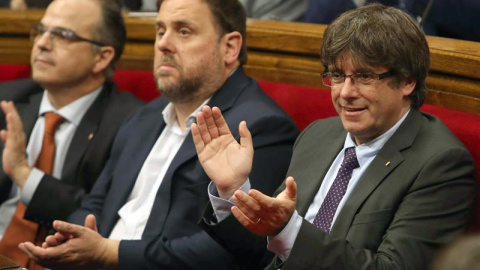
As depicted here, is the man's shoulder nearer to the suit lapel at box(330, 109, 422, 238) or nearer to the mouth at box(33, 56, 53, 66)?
the mouth at box(33, 56, 53, 66)

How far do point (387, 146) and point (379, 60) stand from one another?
0.18 m

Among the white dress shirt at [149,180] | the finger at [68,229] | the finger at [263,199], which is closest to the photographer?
the finger at [263,199]

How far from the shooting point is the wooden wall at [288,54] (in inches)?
80.2

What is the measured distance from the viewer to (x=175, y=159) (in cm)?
219

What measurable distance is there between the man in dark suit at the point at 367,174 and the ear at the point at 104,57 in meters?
1.01

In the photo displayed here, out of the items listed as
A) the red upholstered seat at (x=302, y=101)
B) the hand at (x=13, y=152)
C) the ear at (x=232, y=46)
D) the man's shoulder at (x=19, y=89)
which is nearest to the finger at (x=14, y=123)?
the hand at (x=13, y=152)

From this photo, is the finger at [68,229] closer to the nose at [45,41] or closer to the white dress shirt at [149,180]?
the white dress shirt at [149,180]

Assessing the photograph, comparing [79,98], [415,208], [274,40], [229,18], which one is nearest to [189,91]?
[229,18]

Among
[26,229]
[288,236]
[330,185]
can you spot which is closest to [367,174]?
[330,185]

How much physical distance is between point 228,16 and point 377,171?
0.80m

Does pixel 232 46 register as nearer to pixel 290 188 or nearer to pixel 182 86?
pixel 182 86

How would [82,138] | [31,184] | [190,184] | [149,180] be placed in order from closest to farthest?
1. [190,184]
2. [149,180]
3. [31,184]
4. [82,138]

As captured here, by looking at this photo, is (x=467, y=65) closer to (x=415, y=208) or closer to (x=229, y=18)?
(x=415, y=208)

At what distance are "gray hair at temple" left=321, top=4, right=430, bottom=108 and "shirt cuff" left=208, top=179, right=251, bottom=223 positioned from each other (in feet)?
1.06
